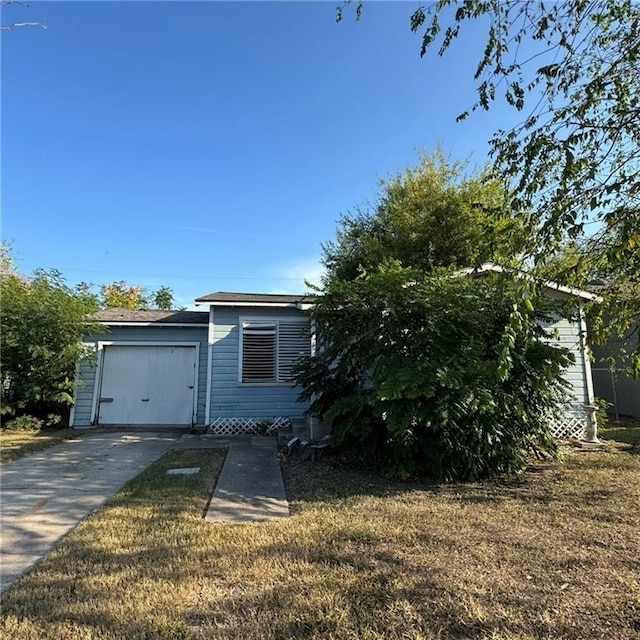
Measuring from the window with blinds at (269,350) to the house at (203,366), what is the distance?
2cm

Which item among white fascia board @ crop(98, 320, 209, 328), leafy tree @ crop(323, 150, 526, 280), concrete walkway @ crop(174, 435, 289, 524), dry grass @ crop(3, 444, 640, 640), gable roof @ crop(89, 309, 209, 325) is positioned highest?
leafy tree @ crop(323, 150, 526, 280)

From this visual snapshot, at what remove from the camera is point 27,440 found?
26.6 feet

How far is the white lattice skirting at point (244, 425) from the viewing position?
9.40 metres

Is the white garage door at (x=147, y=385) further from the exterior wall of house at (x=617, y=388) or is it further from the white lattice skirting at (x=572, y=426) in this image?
the exterior wall of house at (x=617, y=388)

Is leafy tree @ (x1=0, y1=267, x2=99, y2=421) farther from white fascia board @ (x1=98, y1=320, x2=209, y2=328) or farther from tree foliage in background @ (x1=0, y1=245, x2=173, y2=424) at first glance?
white fascia board @ (x1=98, y1=320, x2=209, y2=328)

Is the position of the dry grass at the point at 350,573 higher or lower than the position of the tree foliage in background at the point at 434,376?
lower

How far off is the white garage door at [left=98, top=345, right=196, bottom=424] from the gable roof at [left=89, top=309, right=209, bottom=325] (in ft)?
2.15

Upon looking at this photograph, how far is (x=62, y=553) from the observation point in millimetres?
3127

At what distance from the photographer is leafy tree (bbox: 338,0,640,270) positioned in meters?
3.08

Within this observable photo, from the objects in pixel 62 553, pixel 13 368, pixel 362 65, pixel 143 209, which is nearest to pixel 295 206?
pixel 143 209

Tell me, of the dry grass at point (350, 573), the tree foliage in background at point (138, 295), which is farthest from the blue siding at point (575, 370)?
the tree foliage in background at point (138, 295)

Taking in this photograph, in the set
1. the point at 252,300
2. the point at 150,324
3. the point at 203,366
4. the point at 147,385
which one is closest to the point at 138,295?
the point at 150,324

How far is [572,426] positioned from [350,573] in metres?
7.93

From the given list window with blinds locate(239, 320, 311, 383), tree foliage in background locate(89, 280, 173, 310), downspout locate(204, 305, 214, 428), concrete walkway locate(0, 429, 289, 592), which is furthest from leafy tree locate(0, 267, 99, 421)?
tree foliage in background locate(89, 280, 173, 310)
